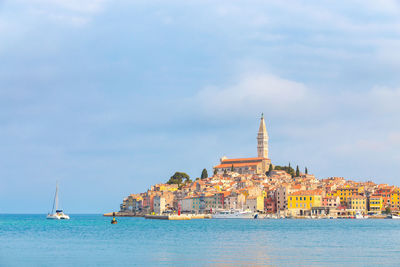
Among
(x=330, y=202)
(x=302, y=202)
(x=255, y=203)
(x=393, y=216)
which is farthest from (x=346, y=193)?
(x=255, y=203)

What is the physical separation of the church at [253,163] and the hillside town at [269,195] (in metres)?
0.36

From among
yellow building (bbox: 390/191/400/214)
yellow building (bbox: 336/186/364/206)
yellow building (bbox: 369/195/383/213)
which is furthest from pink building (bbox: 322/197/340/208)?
yellow building (bbox: 390/191/400/214)

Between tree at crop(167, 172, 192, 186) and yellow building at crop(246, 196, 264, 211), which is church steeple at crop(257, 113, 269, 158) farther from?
yellow building at crop(246, 196, 264, 211)

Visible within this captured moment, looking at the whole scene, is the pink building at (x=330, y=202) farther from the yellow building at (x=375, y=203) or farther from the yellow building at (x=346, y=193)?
the yellow building at (x=375, y=203)

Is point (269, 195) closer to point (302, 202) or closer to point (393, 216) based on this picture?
point (302, 202)

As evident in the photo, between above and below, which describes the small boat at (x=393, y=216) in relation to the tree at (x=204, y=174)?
below

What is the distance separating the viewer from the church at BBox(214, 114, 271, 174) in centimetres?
15412

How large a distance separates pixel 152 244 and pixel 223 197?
272 feet

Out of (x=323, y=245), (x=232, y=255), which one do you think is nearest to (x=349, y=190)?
(x=323, y=245)

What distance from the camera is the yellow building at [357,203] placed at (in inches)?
4663

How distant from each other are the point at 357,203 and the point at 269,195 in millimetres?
16390

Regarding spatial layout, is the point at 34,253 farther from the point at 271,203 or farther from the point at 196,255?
the point at 271,203

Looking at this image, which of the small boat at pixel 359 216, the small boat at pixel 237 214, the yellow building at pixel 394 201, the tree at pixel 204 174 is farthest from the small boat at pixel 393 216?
the tree at pixel 204 174

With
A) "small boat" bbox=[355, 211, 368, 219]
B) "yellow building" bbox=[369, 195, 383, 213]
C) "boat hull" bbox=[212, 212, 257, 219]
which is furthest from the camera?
"yellow building" bbox=[369, 195, 383, 213]
